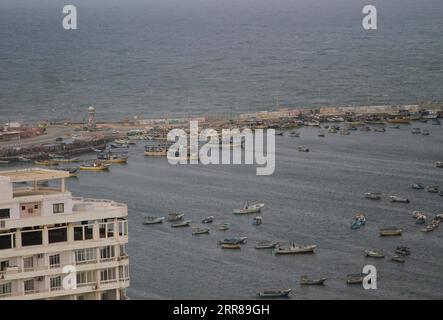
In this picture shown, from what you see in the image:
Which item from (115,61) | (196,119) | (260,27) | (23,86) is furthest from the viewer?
(260,27)

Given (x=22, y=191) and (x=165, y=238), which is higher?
(x=22, y=191)

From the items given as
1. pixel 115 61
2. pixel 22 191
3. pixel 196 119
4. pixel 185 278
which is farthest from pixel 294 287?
pixel 115 61

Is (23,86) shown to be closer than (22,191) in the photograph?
No

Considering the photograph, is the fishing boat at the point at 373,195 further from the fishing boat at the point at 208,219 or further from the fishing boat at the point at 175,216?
the fishing boat at the point at 175,216

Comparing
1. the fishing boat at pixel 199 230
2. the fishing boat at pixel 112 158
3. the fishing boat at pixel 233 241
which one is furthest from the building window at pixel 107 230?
the fishing boat at pixel 112 158

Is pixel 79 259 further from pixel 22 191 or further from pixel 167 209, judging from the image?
pixel 167 209

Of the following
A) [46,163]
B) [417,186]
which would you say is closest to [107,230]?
[417,186]

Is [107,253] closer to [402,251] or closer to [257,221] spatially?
[402,251]
